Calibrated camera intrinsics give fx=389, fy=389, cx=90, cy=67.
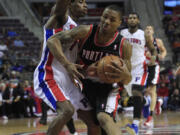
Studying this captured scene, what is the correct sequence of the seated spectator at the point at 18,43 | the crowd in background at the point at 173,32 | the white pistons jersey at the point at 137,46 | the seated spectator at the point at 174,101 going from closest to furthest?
the white pistons jersey at the point at 137,46
the seated spectator at the point at 174,101
the seated spectator at the point at 18,43
the crowd in background at the point at 173,32

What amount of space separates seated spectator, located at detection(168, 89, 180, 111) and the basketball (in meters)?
11.4

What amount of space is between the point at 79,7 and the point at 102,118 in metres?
1.39

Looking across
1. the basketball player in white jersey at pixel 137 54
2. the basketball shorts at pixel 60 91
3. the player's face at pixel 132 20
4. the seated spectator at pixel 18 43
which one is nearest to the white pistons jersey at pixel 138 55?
the basketball player in white jersey at pixel 137 54

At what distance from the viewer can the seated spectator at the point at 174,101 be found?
14.6 m

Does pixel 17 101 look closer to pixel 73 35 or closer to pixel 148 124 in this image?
pixel 148 124

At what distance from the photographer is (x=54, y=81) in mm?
4008

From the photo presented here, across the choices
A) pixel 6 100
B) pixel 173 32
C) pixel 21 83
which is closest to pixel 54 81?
pixel 6 100

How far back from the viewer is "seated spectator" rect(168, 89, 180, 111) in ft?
47.8

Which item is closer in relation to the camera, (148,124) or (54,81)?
(54,81)

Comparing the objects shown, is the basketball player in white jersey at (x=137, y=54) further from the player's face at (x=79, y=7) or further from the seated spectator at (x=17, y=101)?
the seated spectator at (x=17, y=101)

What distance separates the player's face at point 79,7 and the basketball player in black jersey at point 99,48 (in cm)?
54

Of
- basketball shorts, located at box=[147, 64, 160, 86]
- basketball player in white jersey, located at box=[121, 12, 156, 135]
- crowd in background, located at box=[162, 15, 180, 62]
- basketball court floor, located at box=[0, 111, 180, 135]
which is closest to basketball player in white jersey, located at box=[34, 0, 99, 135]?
basketball court floor, located at box=[0, 111, 180, 135]

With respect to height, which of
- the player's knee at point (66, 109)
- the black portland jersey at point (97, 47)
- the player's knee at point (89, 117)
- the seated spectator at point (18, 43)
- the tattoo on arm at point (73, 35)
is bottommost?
the player's knee at point (89, 117)

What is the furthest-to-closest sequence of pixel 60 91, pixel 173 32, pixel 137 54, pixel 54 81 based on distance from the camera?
pixel 173 32
pixel 137 54
pixel 54 81
pixel 60 91
